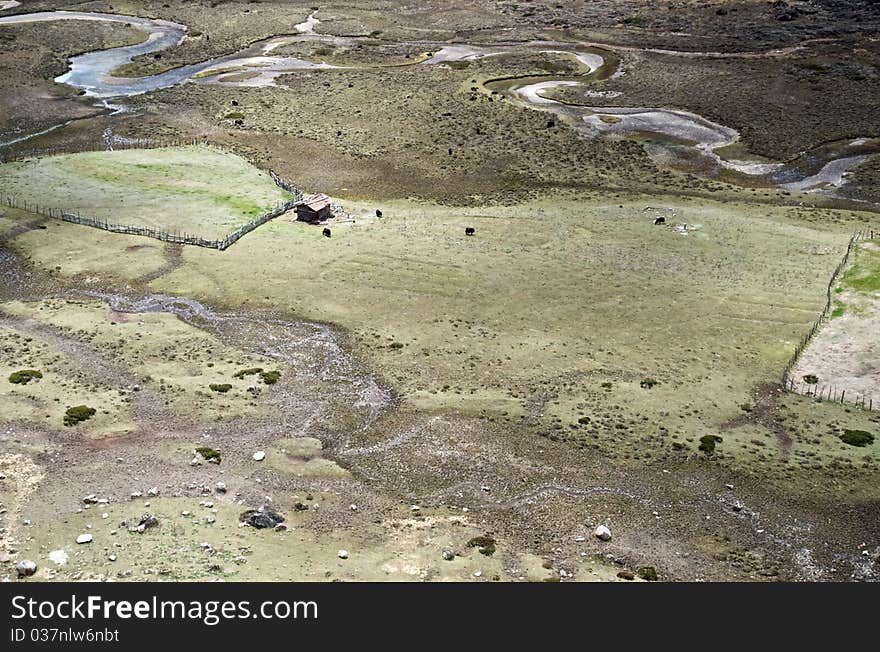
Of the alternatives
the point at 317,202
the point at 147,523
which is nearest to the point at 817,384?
the point at 147,523

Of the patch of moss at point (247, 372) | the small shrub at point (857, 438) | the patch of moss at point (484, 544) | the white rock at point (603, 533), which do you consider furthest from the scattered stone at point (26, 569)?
the small shrub at point (857, 438)

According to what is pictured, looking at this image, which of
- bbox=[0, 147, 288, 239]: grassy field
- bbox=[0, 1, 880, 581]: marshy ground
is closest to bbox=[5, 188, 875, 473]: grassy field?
bbox=[0, 1, 880, 581]: marshy ground

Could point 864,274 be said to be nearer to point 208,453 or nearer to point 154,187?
point 208,453

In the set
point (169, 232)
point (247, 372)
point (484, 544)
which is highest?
point (169, 232)

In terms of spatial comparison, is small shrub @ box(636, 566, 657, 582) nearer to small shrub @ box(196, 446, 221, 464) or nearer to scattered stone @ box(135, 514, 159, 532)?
scattered stone @ box(135, 514, 159, 532)

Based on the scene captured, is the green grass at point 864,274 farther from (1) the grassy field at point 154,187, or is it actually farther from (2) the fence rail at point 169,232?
(1) the grassy field at point 154,187

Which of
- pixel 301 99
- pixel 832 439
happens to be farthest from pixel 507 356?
pixel 301 99
